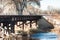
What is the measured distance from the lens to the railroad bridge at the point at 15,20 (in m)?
2.51

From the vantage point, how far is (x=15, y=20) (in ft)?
8.34

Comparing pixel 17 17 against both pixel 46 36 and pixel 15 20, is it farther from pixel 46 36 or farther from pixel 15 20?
pixel 46 36

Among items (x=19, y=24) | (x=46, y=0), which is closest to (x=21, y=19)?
(x=19, y=24)

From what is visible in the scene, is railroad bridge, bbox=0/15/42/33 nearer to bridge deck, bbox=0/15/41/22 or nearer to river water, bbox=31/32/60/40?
bridge deck, bbox=0/15/41/22

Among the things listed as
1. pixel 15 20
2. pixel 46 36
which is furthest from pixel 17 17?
pixel 46 36

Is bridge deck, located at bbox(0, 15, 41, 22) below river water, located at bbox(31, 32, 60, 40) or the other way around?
the other way around

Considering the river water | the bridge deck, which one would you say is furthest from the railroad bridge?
the river water

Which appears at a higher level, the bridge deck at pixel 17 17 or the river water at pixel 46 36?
the bridge deck at pixel 17 17

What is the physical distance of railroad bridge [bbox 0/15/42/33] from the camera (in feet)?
8.24

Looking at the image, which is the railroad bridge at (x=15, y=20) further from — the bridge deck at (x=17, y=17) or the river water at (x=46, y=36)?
the river water at (x=46, y=36)

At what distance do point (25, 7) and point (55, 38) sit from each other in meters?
0.55

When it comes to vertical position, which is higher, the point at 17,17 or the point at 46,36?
the point at 17,17

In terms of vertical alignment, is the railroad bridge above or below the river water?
above

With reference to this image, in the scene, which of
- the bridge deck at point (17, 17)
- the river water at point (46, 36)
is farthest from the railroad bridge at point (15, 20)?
the river water at point (46, 36)
